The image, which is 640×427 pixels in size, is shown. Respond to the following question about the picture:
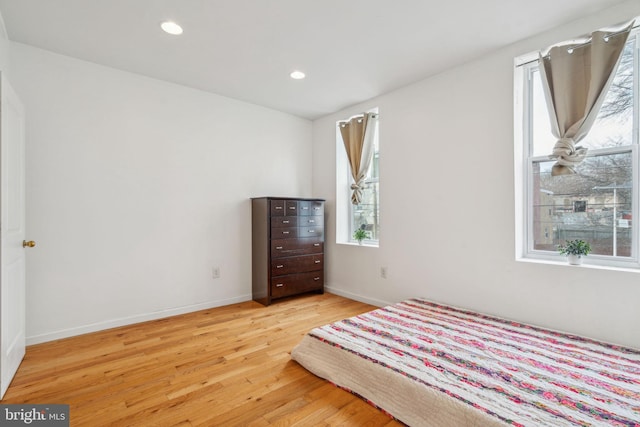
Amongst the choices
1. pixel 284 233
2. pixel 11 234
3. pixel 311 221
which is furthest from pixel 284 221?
pixel 11 234

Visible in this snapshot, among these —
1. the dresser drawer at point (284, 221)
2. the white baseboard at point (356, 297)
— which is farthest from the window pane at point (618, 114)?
the dresser drawer at point (284, 221)

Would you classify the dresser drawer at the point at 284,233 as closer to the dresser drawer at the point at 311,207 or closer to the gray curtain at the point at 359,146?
the dresser drawer at the point at 311,207

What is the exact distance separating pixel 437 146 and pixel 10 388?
3.78m

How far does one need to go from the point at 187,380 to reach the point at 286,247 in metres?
1.91

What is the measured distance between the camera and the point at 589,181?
230 centimetres

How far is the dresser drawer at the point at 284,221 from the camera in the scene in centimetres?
361

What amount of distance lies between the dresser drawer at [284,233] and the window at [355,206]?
0.67 metres

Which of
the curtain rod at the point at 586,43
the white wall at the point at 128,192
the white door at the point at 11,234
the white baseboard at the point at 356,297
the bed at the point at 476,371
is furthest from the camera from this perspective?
the white baseboard at the point at 356,297

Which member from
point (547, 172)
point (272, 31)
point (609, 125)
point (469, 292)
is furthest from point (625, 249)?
point (272, 31)

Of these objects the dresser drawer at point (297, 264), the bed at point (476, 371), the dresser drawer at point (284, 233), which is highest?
the dresser drawer at point (284, 233)

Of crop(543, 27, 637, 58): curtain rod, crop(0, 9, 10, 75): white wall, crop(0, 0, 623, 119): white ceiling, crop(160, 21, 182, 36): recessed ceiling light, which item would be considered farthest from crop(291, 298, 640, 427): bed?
crop(0, 9, 10, 75): white wall

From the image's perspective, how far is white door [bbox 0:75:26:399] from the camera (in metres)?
1.84

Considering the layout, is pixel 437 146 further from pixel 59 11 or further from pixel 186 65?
pixel 59 11

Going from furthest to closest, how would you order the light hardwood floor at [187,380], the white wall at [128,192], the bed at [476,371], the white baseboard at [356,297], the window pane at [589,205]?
the white baseboard at [356,297], the white wall at [128,192], the window pane at [589,205], the light hardwood floor at [187,380], the bed at [476,371]
